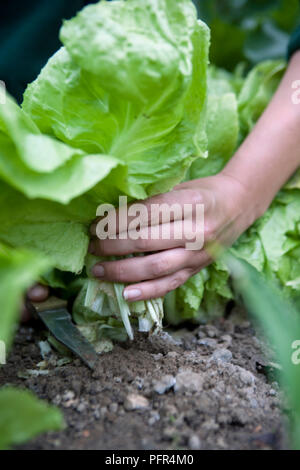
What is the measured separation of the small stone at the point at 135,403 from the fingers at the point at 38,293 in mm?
421

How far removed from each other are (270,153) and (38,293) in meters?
0.75

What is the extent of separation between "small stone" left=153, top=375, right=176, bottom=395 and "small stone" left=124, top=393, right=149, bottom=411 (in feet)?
0.11

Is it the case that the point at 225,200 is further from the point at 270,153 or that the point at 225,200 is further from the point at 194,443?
the point at 194,443

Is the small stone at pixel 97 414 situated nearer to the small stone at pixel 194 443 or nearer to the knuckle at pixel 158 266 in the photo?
the small stone at pixel 194 443

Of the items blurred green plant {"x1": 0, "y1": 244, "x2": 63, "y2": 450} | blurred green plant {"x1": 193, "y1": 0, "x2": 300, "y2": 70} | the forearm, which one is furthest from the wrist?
blurred green plant {"x1": 193, "y1": 0, "x2": 300, "y2": 70}

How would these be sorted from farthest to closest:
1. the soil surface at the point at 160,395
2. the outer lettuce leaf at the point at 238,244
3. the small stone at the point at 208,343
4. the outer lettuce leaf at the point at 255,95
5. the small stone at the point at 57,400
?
the outer lettuce leaf at the point at 255,95
the outer lettuce leaf at the point at 238,244
the small stone at the point at 208,343
the small stone at the point at 57,400
the soil surface at the point at 160,395

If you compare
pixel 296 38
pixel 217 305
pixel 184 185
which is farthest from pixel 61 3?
pixel 217 305

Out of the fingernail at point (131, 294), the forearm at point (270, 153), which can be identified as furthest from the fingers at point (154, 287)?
the forearm at point (270, 153)

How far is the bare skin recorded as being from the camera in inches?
43.2

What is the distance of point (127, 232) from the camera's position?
3.55 feet

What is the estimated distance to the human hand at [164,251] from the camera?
3.58 feet

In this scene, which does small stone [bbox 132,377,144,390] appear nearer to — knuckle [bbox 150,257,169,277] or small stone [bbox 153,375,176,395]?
small stone [bbox 153,375,176,395]

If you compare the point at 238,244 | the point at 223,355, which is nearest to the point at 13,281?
the point at 223,355

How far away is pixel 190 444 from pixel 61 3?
1.55m
